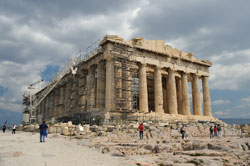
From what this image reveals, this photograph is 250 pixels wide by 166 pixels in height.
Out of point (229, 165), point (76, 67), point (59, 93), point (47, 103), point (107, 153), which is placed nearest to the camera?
point (229, 165)

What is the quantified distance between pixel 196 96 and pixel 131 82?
581 inches

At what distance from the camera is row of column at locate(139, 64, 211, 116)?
35.3 metres

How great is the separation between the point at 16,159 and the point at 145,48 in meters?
29.5

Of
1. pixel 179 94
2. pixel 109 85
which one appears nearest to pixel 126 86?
pixel 109 85

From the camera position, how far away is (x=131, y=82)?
35.6 m

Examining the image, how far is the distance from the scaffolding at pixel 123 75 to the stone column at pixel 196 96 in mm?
14108

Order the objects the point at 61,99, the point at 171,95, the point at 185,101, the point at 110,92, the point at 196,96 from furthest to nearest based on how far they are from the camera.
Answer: the point at 61,99, the point at 196,96, the point at 185,101, the point at 171,95, the point at 110,92

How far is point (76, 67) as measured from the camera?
42312 millimetres

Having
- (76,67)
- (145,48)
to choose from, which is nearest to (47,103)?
(76,67)

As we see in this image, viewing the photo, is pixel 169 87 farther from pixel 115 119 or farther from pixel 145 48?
pixel 115 119

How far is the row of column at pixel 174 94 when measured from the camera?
1391 inches

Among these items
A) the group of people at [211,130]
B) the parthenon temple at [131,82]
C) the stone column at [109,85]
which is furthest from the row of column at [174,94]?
the group of people at [211,130]

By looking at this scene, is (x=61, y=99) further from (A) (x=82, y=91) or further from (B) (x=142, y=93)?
(B) (x=142, y=93)

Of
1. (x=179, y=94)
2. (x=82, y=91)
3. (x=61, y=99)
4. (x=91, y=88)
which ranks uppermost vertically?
(x=91, y=88)
